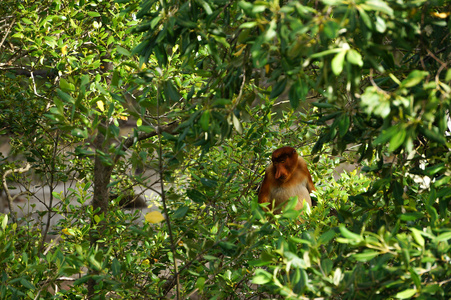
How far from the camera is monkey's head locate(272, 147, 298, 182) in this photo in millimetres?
3625

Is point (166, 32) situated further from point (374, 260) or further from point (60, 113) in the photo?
point (374, 260)

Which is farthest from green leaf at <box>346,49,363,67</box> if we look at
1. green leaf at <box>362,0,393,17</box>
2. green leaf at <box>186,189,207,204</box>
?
green leaf at <box>186,189,207,204</box>

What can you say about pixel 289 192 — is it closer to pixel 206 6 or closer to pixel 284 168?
pixel 284 168

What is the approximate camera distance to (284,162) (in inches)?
145

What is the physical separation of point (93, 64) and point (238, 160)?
1.29 metres

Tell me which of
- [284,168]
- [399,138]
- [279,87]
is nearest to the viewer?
[399,138]

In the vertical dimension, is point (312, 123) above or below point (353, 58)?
above

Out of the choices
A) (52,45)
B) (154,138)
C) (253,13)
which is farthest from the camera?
(154,138)

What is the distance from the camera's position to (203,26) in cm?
168

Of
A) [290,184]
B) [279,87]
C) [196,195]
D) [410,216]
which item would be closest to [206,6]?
[279,87]

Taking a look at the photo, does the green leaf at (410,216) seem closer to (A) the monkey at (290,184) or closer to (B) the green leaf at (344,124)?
(B) the green leaf at (344,124)

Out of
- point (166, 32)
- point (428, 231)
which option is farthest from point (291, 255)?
point (166, 32)

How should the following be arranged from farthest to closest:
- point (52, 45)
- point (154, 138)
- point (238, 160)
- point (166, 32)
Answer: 1. point (154, 138)
2. point (238, 160)
3. point (52, 45)
4. point (166, 32)

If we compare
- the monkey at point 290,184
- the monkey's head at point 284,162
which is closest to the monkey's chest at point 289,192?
the monkey at point 290,184
